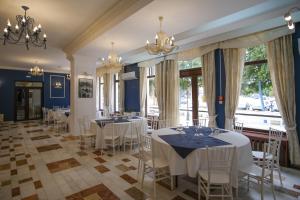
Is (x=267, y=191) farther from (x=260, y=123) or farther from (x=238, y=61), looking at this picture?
(x=238, y=61)

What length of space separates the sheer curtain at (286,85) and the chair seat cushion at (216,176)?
2442 mm

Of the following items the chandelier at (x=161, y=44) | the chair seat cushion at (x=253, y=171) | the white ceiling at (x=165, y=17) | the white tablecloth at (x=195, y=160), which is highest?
the white ceiling at (x=165, y=17)

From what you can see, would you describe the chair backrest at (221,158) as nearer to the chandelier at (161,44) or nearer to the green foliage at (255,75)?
the chandelier at (161,44)

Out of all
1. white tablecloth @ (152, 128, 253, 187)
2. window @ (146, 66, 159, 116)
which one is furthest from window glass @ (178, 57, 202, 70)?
white tablecloth @ (152, 128, 253, 187)

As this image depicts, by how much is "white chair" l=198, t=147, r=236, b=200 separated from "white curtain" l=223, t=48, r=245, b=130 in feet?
8.40

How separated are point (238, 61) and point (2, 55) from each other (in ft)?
29.7

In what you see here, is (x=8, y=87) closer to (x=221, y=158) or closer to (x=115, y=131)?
(x=115, y=131)

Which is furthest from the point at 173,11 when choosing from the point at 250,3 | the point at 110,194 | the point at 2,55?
the point at 2,55

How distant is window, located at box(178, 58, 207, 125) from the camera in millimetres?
5953

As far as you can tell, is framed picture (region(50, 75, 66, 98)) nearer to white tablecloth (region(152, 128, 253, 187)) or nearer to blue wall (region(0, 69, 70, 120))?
blue wall (region(0, 69, 70, 120))

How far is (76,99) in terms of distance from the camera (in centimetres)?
674

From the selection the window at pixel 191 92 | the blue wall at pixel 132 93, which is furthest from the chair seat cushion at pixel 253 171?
the blue wall at pixel 132 93

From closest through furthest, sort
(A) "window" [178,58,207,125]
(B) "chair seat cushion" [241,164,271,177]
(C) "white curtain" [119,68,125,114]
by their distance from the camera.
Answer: (B) "chair seat cushion" [241,164,271,177] < (A) "window" [178,58,207,125] < (C) "white curtain" [119,68,125,114]

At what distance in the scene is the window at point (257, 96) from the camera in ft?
14.7
